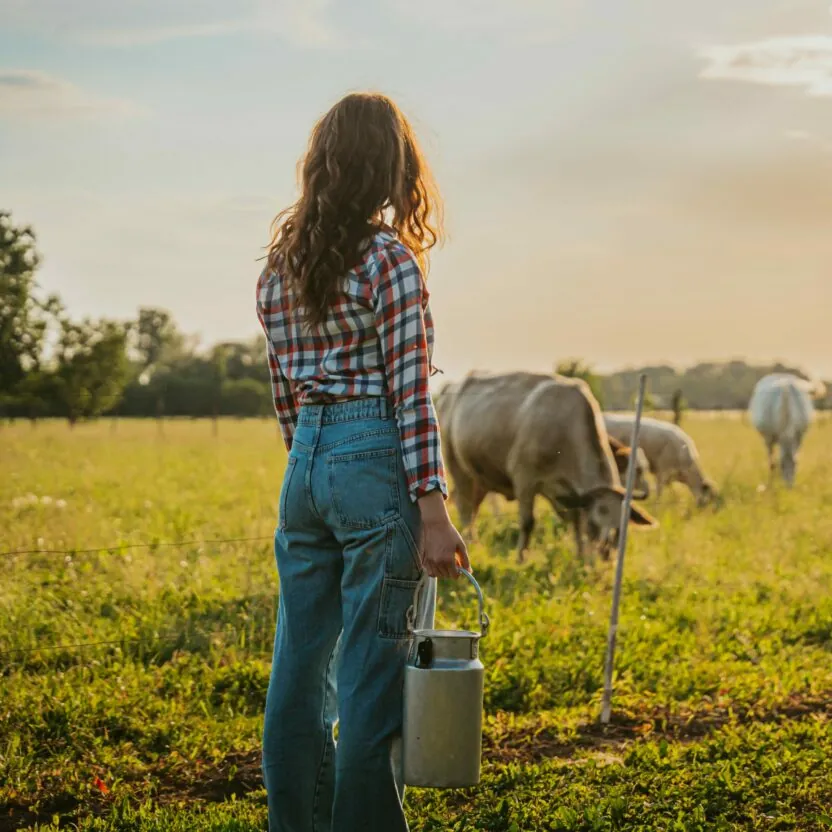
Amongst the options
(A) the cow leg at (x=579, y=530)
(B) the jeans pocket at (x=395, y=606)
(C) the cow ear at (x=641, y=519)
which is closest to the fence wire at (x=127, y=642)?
(B) the jeans pocket at (x=395, y=606)

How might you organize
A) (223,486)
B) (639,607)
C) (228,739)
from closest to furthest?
(228,739) → (639,607) → (223,486)

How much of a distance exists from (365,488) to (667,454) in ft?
36.4

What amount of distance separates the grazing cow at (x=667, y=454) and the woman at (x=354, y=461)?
33.3 feet

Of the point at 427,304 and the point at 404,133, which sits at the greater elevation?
the point at 404,133

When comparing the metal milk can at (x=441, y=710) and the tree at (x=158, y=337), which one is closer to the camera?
the metal milk can at (x=441, y=710)

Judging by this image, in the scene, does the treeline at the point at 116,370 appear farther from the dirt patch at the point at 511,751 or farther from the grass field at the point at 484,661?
the dirt patch at the point at 511,751

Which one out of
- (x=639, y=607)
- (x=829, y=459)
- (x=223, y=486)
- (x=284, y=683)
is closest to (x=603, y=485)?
(x=639, y=607)

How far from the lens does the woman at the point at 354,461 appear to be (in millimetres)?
2502

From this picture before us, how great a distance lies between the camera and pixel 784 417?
16.3 m

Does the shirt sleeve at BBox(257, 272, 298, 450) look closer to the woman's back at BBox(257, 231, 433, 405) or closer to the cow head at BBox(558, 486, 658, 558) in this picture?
the woman's back at BBox(257, 231, 433, 405)

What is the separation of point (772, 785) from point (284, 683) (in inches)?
94.1

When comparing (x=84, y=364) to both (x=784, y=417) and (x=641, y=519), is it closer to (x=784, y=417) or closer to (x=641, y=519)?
(x=641, y=519)

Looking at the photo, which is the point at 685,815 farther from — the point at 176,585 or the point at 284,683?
the point at 176,585

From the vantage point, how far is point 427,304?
2627mm
